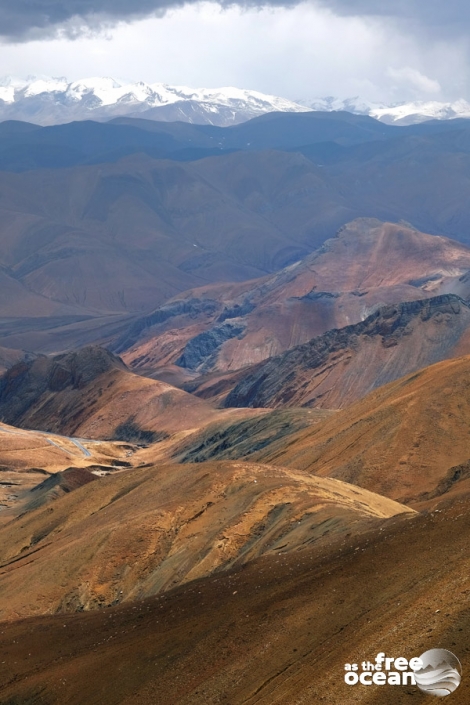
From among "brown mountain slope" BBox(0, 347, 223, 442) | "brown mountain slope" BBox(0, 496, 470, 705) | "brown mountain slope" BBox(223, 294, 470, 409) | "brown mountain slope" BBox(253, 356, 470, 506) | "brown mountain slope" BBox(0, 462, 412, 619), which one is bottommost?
"brown mountain slope" BBox(0, 347, 223, 442)

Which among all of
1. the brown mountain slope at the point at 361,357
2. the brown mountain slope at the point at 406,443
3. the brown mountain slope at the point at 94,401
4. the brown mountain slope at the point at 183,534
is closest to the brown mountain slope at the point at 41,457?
the brown mountain slope at the point at 94,401

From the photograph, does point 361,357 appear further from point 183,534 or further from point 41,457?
point 183,534

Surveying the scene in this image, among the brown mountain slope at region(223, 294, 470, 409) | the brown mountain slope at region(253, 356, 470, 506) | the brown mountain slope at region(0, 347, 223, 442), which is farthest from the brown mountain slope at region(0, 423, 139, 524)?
the brown mountain slope at region(223, 294, 470, 409)

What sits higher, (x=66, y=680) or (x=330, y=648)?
(x=330, y=648)

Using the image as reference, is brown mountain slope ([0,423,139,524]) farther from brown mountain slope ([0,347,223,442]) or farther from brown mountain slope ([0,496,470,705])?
brown mountain slope ([0,496,470,705])

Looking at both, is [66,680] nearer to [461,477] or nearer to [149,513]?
[149,513]

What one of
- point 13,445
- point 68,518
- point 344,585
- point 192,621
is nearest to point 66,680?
point 192,621
